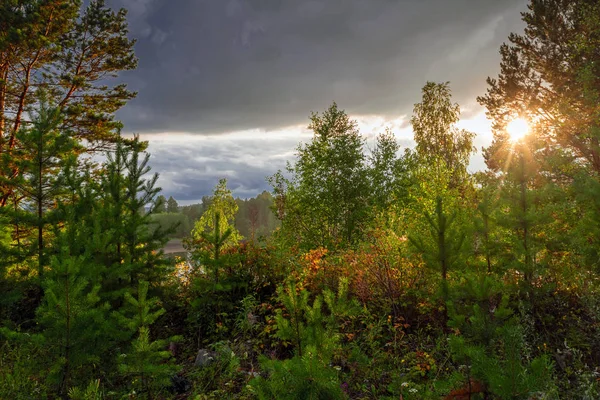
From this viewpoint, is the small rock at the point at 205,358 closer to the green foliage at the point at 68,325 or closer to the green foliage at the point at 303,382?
the green foliage at the point at 68,325

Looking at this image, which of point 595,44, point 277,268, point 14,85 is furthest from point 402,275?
point 14,85

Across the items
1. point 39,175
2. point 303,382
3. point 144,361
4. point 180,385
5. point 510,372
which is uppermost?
point 39,175

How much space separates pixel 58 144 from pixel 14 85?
33.2 feet

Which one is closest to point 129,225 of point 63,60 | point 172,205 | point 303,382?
point 303,382

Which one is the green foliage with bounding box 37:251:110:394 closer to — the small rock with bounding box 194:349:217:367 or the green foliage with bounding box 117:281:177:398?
the green foliage with bounding box 117:281:177:398

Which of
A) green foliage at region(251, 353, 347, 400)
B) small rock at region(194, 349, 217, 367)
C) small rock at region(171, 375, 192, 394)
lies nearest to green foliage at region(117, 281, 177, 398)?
small rock at region(171, 375, 192, 394)

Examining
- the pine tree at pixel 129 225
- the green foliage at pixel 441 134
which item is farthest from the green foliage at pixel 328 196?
the pine tree at pixel 129 225

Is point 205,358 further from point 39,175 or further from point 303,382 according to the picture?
point 39,175

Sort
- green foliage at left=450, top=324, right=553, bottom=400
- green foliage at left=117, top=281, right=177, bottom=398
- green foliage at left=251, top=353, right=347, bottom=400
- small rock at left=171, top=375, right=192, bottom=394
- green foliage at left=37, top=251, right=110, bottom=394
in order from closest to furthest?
green foliage at left=450, top=324, right=553, bottom=400 → green foliage at left=251, top=353, right=347, bottom=400 → green foliage at left=117, top=281, right=177, bottom=398 → green foliage at left=37, top=251, right=110, bottom=394 → small rock at left=171, top=375, right=192, bottom=394

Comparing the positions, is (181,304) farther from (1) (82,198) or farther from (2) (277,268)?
(1) (82,198)

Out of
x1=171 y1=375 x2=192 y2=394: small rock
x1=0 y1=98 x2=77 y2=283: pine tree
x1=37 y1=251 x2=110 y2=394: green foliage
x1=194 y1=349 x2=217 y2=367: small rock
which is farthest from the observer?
x1=0 y1=98 x2=77 y2=283: pine tree

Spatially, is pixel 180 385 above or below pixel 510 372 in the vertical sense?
below

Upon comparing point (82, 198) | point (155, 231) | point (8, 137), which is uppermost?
point (8, 137)

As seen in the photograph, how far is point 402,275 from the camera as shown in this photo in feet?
22.4
